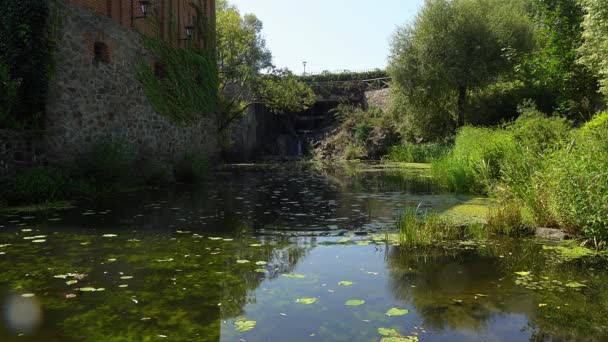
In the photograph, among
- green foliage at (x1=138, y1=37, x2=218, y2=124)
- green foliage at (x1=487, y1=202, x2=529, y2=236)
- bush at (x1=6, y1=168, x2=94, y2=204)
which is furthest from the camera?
green foliage at (x1=138, y1=37, x2=218, y2=124)

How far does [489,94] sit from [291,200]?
62.4 feet

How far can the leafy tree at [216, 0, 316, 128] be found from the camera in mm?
25719

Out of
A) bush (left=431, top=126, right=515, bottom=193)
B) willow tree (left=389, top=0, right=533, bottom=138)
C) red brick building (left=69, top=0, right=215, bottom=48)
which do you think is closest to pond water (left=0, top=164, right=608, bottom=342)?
bush (left=431, top=126, right=515, bottom=193)

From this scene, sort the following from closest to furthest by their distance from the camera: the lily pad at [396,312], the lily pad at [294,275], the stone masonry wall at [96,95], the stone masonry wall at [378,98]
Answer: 1. the lily pad at [396,312]
2. the lily pad at [294,275]
3. the stone masonry wall at [96,95]
4. the stone masonry wall at [378,98]

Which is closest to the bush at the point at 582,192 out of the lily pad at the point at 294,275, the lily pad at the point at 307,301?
the lily pad at the point at 294,275

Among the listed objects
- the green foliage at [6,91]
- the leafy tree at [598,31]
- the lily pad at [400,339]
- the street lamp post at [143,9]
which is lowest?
the lily pad at [400,339]

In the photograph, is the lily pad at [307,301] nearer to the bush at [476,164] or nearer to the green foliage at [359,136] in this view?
the bush at [476,164]

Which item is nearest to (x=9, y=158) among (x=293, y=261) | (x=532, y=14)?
(x=293, y=261)

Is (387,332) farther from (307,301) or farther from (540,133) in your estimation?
(540,133)

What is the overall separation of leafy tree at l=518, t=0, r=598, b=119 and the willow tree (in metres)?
1.38

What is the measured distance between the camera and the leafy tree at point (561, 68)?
A: 2444 centimetres

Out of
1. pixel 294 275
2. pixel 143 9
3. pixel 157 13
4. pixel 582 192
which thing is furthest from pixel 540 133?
pixel 157 13

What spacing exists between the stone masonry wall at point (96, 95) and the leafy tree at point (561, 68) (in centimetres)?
1855

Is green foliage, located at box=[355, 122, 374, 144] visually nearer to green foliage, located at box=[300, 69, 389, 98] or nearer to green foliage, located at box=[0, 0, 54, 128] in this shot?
green foliage, located at box=[300, 69, 389, 98]
